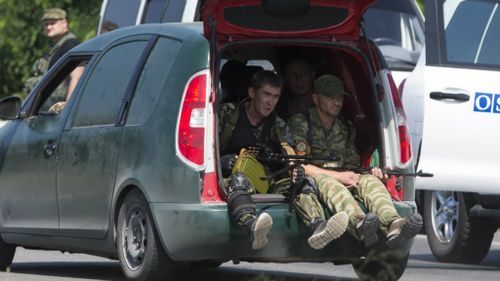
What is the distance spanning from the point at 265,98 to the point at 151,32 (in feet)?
2.66

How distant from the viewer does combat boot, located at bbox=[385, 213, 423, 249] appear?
8.79 metres

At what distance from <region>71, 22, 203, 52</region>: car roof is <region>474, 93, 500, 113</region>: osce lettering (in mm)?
2523

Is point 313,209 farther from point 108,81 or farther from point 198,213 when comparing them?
point 108,81

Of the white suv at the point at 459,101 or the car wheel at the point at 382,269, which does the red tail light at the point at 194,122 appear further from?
the white suv at the point at 459,101

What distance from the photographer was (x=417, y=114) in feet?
37.4

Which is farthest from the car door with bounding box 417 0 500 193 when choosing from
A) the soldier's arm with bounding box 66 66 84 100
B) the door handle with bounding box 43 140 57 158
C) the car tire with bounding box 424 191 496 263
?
the door handle with bounding box 43 140 57 158

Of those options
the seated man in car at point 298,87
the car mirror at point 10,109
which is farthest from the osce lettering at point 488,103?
the car mirror at point 10,109

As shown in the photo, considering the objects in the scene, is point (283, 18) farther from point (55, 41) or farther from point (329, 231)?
point (55, 41)

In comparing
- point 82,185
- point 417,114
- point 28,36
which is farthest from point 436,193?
point 28,36

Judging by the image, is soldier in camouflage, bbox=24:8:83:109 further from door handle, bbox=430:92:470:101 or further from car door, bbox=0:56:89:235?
door handle, bbox=430:92:470:101

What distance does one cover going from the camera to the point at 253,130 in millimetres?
9414

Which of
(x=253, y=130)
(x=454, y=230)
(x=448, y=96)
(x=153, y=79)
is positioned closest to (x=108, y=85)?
(x=153, y=79)

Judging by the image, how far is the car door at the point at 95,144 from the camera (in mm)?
9383

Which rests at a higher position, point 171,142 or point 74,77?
point 171,142
